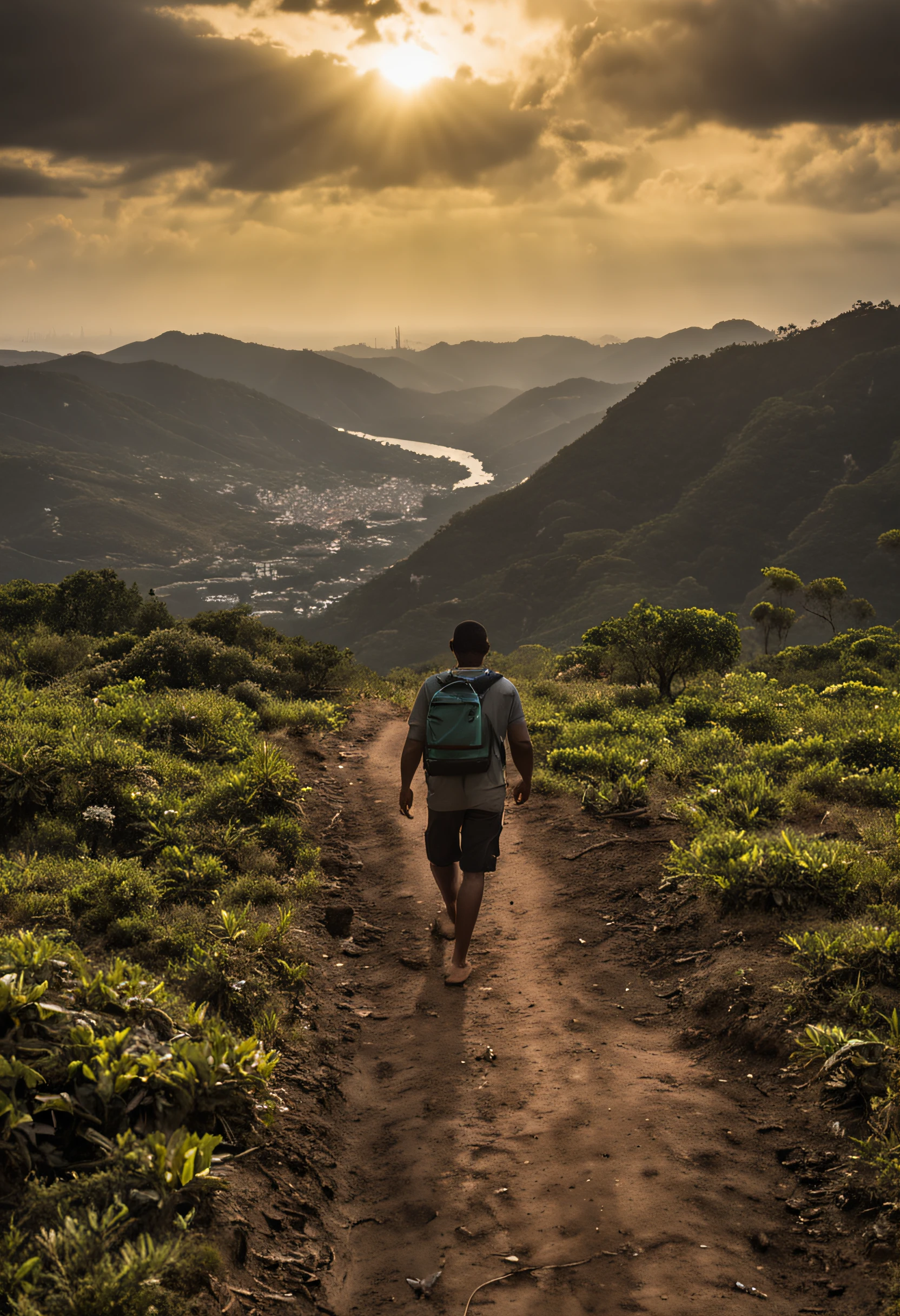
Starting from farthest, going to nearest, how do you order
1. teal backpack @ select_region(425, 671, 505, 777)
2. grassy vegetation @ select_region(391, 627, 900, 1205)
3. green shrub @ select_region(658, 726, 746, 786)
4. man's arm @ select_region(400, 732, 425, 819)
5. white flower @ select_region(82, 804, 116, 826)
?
1. green shrub @ select_region(658, 726, 746, 786)
2. white flower @ select_region(82, 804, 116, 826)
3. man's arm @ select_region(400, 732, 425, 819)
4. teal backpack @ select_region(425, 671, 505, 777)
5. grassy vegetation @ select_region(391, 627, 900, 1205)

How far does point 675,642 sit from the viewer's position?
16047mm

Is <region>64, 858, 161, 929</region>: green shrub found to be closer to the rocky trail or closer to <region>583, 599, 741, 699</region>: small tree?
the rocky trail

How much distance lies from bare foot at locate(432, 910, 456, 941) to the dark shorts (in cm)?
112

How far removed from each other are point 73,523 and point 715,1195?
219180 mm

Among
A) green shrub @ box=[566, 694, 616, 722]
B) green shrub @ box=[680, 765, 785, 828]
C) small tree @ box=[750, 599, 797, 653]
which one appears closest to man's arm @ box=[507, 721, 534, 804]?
green shrub @ box=[680, 765, 785, 828]

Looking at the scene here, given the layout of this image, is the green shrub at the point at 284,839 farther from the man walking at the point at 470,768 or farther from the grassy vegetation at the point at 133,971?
the man walking at the point at 470,768

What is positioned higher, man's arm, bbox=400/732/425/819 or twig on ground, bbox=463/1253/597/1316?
man's arm, bbox=400/732/425/819

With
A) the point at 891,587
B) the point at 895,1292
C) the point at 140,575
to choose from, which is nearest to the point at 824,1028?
the point at 895,1292

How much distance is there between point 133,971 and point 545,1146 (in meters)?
2.36

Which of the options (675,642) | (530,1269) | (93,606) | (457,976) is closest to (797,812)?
(457,976)

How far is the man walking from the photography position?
5281 mm

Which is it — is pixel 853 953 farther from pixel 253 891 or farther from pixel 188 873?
pixel 188 873

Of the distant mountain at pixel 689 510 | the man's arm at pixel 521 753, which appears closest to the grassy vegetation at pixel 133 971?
the man's arm at pixel 521 753

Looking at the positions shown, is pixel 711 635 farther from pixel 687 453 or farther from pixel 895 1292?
pixel 687 453
